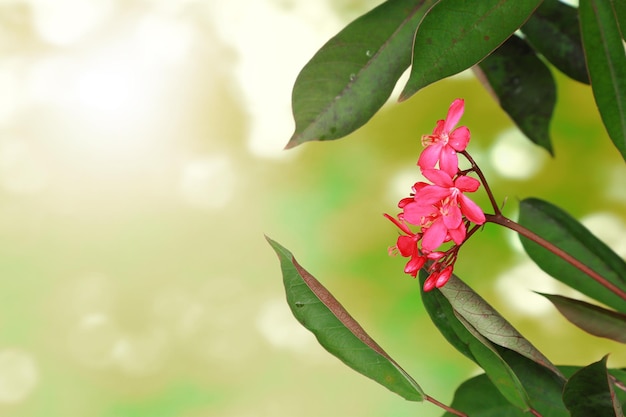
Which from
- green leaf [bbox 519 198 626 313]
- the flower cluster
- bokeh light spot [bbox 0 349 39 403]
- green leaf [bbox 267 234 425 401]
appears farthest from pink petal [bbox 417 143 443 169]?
bokeh light spot [bbox 0 349 39 403]

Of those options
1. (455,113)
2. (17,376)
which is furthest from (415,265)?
(17,376)

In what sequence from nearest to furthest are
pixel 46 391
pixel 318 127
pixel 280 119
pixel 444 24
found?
pixel 444 24 → pixel 318 127 → pixel 46 391 → pixel 280 119

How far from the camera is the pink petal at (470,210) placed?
60 centimetres

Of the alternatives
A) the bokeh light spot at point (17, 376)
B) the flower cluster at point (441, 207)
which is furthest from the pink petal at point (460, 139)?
the bokeh light spot at point (17, 376)

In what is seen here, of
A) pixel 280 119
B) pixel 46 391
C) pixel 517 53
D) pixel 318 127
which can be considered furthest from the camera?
pixel 280 119

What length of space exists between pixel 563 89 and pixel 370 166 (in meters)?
0.41

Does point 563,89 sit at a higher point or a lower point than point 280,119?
lower

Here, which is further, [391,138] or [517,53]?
[391,138]

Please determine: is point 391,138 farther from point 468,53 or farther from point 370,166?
point 468,53

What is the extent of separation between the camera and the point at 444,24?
2.12 ft

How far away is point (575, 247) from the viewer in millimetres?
857

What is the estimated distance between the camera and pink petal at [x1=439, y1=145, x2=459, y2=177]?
62 cm

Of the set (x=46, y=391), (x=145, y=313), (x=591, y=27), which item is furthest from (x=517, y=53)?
(x=46, y=391)

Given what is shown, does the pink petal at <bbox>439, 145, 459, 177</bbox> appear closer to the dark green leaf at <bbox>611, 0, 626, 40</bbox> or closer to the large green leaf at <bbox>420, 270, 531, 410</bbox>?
the large green leaf at <bbox>420, 270, 531, 410</bbox>
